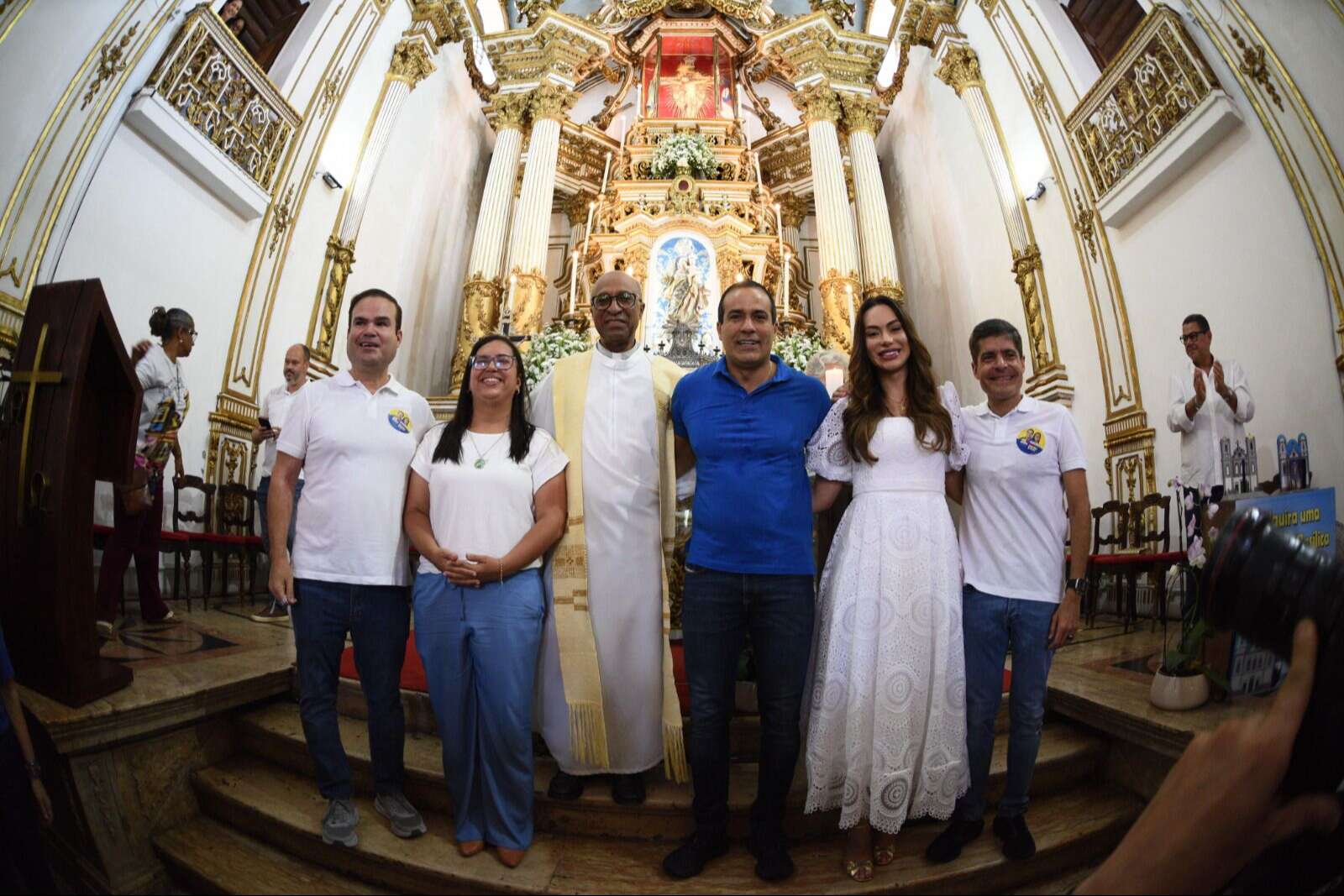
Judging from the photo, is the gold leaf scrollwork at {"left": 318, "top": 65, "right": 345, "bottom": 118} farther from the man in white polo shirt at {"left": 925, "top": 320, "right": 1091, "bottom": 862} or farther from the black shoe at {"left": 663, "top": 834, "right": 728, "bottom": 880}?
the black shoe at {"left": 663, "top": 834, "right": 728, "bottom": 880}

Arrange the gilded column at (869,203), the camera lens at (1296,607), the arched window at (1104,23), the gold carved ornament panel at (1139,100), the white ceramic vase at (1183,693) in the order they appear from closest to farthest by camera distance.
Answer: the camera lens at (1296,607) → the white ceramic vase at (1183,693) → the gold carved ornament panel at (1139,100) → the arched window at (1104,23) → the gilded column at (869,203)

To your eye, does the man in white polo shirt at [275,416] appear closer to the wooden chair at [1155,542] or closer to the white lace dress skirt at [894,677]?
the white lace dress skirt at [894,677]

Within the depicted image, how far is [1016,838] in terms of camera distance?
5.32 feet

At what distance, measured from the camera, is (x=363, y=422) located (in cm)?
181

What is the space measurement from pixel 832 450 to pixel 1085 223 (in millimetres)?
5942

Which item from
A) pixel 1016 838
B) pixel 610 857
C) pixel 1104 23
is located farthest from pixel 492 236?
pixel 1016 838

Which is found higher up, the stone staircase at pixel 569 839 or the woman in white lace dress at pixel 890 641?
the woman in white lace dress at pixel 890 641

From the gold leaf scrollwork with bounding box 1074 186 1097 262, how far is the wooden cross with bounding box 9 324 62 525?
726cm

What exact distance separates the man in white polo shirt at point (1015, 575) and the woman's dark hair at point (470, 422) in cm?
128

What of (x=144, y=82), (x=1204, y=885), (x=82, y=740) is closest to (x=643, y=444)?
(x=1204, y=885)

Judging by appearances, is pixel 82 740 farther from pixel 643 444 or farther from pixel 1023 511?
pixel 1023 511

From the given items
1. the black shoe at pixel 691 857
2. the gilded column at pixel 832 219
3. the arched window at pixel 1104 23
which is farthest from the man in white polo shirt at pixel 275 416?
the arched window at pixel 1104 23

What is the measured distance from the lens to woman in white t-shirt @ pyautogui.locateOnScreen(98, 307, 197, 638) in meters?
3.15

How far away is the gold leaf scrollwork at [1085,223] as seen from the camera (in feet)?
19.4
